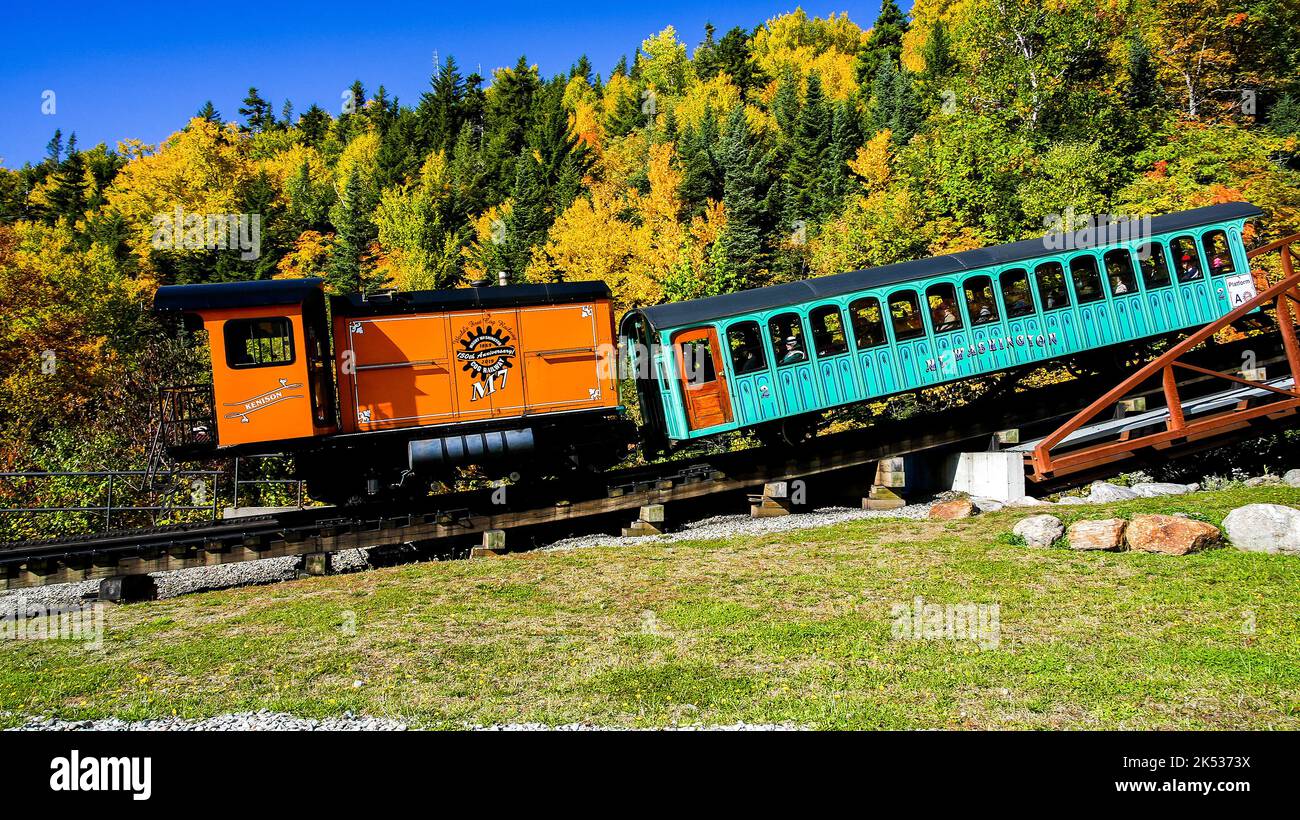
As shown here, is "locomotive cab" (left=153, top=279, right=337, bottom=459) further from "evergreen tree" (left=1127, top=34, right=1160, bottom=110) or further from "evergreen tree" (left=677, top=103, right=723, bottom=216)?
"evergreen tree" (left=677, top=103, right=723, bottom=216)

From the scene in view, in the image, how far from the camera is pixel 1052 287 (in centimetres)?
1595

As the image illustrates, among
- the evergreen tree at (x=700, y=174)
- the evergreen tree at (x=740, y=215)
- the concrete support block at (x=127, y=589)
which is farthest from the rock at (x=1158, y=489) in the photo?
the evergreen tree at (x=700, y=174)

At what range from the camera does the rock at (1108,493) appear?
1444cm

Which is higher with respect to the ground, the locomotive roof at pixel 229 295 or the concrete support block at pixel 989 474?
the locomotive roof at pixel 229 295

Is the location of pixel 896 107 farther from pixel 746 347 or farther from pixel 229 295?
pixel 229 295

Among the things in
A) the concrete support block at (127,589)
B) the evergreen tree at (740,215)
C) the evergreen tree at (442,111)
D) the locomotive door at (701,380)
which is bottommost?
the concrete support block at (127,589)

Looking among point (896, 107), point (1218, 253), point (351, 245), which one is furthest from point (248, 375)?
point (896, 107)

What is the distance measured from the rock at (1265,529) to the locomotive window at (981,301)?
5858 millimetres

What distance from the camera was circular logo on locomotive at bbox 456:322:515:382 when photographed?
1548 centimetres

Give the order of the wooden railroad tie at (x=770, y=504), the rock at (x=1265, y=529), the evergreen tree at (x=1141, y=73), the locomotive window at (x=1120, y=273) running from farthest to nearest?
the evergreen tree at (x=1141, y=73) < the locomotive window at (x=1120, y=273) < the wooden railroad tie at (x=770, y=504) < the rock at (x=1265, y=529)

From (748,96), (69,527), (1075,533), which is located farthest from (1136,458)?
(748,96)

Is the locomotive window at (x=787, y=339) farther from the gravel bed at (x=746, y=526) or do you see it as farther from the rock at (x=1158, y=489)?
the rock at (x=1158, y=489)

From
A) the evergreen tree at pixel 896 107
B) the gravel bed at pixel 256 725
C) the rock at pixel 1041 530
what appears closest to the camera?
the gravel bed at pixel 256 725

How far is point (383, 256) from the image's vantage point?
182ft
